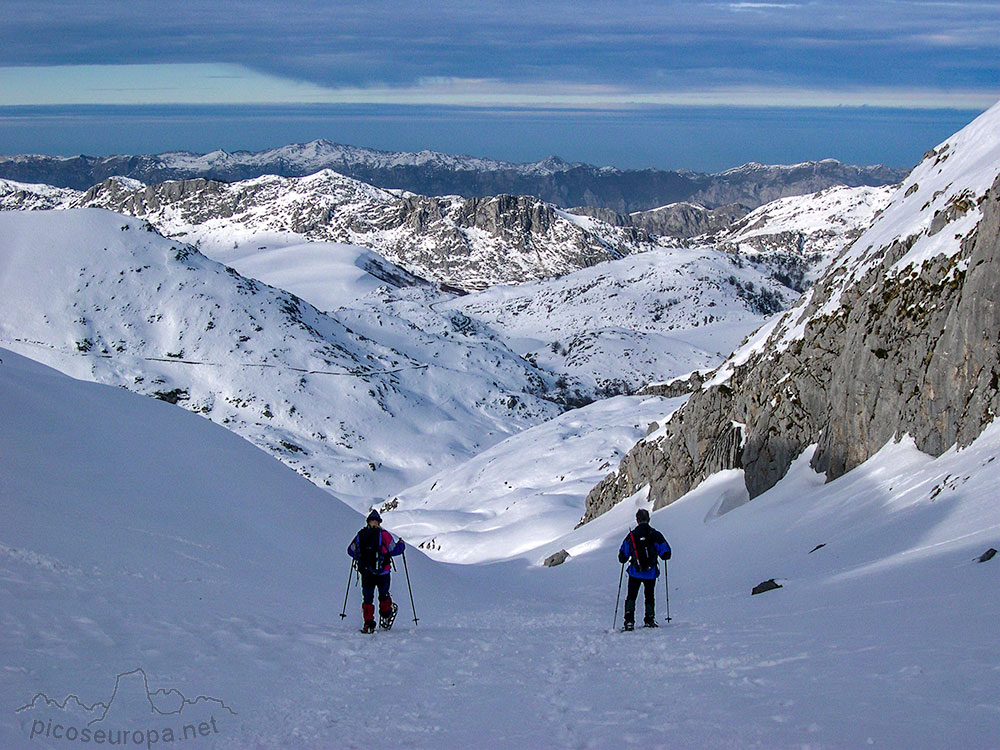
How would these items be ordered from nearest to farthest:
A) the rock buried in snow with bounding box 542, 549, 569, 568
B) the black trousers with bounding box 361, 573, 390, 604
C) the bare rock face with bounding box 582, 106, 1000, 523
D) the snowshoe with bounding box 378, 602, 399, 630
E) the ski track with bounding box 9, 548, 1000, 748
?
the ski track with bounding box 9, 548, 1000, 748 < the black trousers with bounding box 361, 573, 390, 604 < the snowshoe with bounding box 378, 602, 399, 630 < the bare rock face with bounding box 582, 106, 1000, 523 < the rock buried in snow with bounding box 542, 549, 569, 568

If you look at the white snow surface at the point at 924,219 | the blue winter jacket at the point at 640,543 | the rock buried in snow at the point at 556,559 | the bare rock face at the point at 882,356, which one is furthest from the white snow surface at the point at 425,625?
the rock buried in snow at the point at 556,559

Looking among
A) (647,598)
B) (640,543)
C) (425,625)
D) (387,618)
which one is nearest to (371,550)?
(387,618)

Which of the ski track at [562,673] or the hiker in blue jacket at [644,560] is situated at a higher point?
the hiker in blue jacket at [644,560]

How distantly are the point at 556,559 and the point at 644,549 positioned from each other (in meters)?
17.6

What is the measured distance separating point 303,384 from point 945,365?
85305 mm

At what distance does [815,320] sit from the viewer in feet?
98.8

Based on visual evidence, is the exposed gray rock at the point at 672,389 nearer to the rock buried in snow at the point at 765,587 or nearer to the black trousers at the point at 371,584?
the rock buried in snow at the point at 765,587

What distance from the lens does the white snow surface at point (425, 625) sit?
7707 millimetres

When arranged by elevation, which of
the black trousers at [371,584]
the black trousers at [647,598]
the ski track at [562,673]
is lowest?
the ski track at [562,673]

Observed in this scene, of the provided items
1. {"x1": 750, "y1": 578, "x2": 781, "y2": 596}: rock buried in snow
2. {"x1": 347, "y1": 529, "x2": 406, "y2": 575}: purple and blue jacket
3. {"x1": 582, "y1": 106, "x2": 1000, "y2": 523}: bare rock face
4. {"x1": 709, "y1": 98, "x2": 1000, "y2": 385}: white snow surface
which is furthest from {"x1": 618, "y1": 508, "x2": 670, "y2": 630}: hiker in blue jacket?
{"x1": 709, "y1": 98, "x2": 1000, "y2": 385}: white snow surface

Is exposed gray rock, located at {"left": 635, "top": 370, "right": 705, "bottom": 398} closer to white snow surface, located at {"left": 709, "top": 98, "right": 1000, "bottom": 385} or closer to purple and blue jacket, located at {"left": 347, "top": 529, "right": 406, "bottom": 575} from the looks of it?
white snow surface, located at {"left": 709, "top": 98, "right": 1000, "bottom": 385}

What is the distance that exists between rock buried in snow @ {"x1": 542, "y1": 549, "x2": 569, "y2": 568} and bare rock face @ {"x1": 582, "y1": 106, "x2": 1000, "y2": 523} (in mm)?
6184

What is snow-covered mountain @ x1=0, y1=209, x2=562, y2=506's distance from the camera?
3563 inches

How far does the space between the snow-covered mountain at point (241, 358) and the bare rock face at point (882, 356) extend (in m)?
51.2
